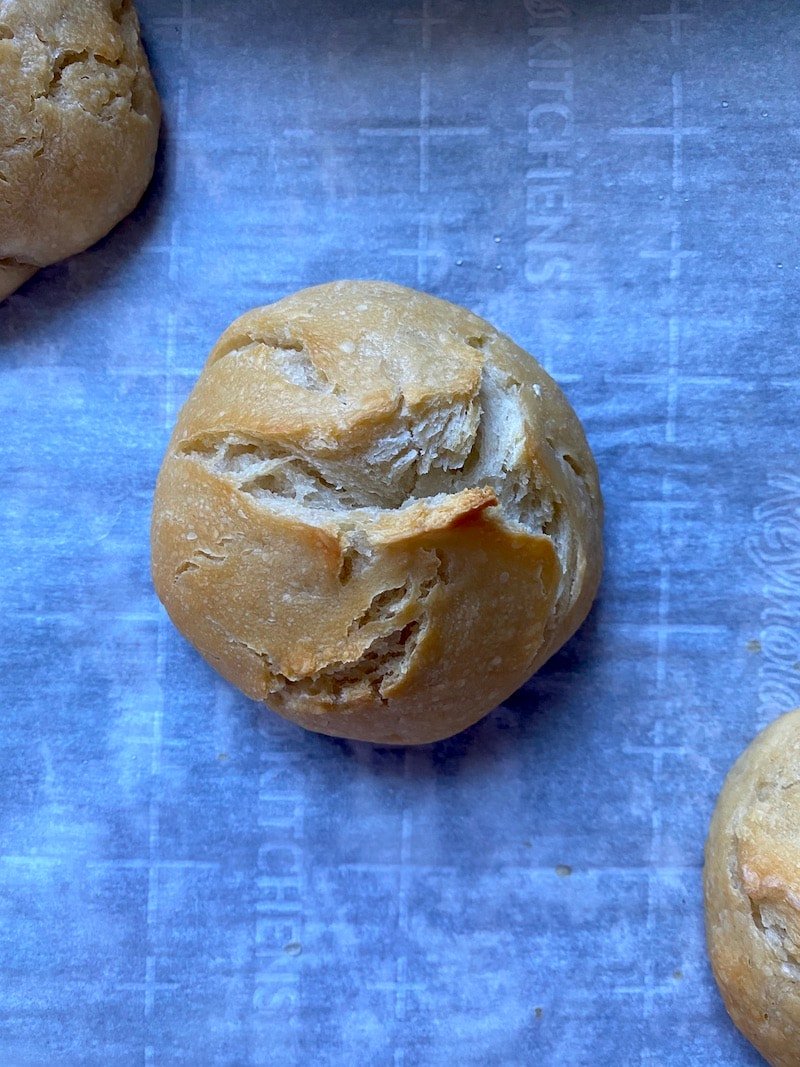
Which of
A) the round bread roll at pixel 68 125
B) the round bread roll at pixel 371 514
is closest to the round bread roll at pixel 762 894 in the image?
the round bread roll at pixel 371 514

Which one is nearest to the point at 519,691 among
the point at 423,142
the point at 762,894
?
the point at 762,894

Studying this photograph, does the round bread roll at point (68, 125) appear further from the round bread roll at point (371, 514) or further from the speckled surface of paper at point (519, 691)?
the round bread roll at point (371, 514)

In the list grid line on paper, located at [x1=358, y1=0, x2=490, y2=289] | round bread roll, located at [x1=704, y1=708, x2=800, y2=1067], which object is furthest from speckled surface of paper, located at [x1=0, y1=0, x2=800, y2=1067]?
round bread roll, located at [x1=704, y1=708, x2=800, y2=1067]

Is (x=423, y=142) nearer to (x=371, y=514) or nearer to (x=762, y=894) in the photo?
(x=371, y=514)

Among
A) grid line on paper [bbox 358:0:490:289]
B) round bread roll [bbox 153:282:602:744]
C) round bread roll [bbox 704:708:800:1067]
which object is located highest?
grid line on paper [bbox 358:0:490:289]

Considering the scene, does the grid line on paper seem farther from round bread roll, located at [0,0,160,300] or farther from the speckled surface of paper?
round bread roll, located at [0,0,160,300]

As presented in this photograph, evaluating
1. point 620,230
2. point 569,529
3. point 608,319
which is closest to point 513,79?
point 620,230
